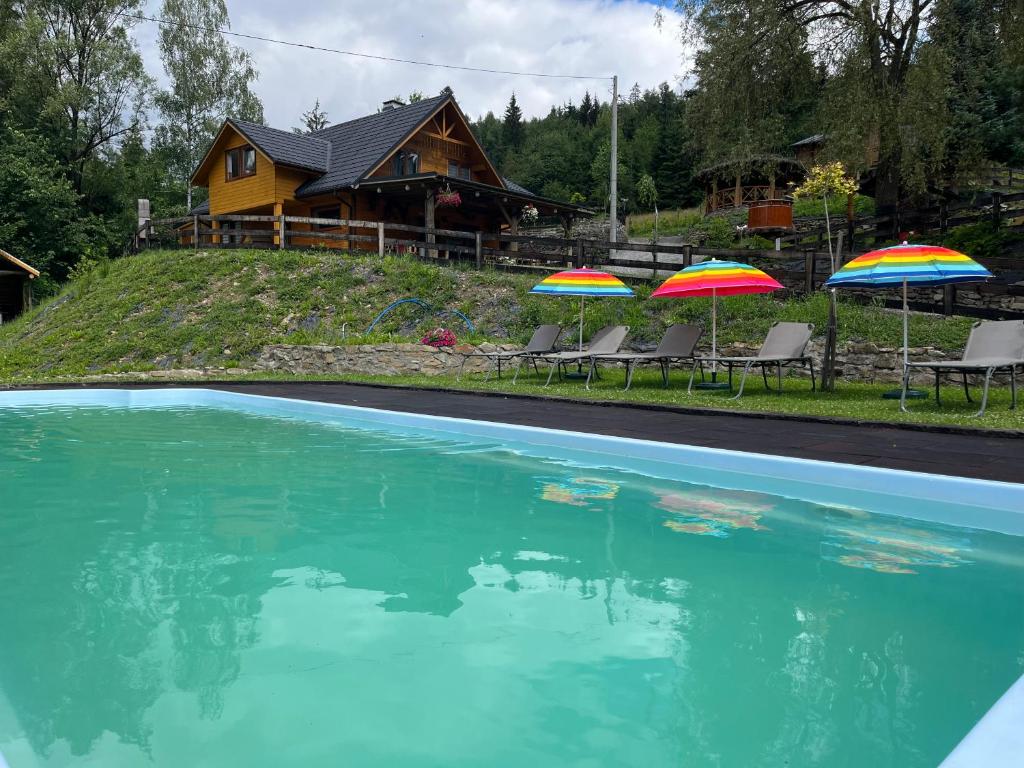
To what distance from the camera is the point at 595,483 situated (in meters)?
5.48

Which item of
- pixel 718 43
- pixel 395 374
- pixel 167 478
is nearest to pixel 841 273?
pixel 167 478

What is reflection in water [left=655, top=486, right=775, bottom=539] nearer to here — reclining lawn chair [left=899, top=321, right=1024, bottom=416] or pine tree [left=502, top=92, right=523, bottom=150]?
reclining lawn chair [left=899, top=321, right=1024, bottom=416]

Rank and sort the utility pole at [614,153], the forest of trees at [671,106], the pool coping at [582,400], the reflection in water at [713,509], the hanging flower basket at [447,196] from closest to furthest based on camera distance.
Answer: the reflection in water at [713,509], the pool coping at [582,400], the forest of trees at [671,106], the utility pole at [614,153], the hanging flower basket at [447,196]

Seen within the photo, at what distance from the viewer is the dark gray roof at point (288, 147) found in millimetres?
24344

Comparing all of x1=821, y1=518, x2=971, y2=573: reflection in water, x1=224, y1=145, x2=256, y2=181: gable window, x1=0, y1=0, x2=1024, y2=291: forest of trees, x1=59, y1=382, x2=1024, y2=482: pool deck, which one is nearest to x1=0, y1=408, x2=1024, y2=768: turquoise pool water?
x1=821, y1=518, x2=971, y2=573: reflection in water

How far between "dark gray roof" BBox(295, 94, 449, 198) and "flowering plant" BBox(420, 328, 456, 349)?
10.3 m

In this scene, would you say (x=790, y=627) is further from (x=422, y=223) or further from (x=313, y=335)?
(x=422, y=223)

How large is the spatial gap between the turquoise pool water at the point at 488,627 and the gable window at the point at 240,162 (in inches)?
900

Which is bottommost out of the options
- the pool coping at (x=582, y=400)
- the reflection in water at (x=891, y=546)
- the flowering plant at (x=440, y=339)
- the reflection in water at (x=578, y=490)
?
the reflection in water at (x=891, y=546)

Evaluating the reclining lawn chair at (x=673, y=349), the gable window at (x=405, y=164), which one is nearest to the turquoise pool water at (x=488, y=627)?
the reclining lawn chair at (x=673, y=349)

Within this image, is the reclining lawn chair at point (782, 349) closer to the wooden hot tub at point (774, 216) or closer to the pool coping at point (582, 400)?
the pool coping at point (582, 400)

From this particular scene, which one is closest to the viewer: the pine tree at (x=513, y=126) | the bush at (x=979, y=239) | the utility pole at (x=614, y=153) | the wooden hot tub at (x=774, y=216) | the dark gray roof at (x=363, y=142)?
the bush at (x=979, y=239)

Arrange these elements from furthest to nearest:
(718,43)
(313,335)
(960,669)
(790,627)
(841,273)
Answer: (718,43) → (313,335) → (841,273) → (790,627) → (960,669)

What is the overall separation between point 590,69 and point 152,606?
84.8 feet
